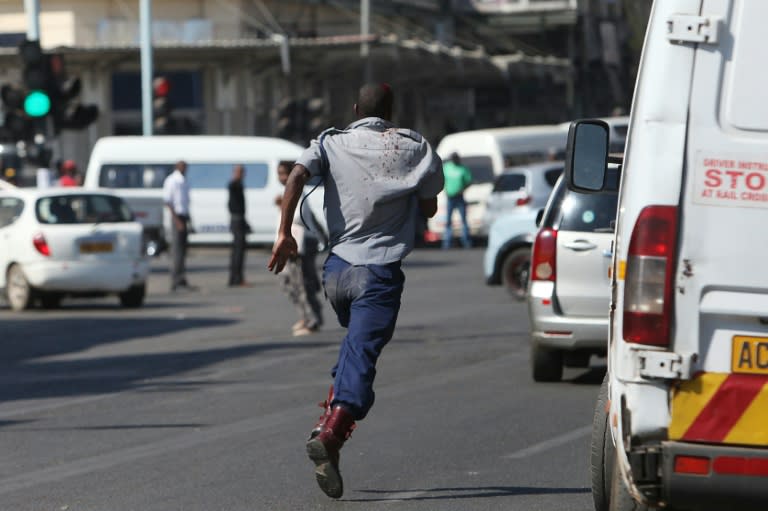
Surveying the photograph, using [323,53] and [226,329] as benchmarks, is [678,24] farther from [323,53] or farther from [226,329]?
[323,53]

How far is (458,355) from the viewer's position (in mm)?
14797

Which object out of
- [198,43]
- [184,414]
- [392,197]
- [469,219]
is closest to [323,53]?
[198,43]

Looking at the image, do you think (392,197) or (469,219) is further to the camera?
(469,219)

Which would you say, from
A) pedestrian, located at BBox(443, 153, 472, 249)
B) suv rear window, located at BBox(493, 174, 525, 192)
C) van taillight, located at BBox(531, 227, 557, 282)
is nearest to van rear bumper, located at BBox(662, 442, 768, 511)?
van taillight, located at BBox(531, 227, 557, 282)

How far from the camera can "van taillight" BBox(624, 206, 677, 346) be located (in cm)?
536

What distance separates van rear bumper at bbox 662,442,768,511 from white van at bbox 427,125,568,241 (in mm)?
29784

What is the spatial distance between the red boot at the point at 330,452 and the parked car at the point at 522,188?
2141cm

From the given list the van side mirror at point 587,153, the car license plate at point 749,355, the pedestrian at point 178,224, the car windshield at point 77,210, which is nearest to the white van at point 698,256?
the car license plate at point 749,355

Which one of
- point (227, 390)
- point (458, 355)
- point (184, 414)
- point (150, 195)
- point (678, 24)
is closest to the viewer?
point (678, 24)

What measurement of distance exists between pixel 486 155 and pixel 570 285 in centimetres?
2532

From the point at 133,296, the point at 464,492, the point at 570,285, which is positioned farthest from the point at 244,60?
the point at 464,492

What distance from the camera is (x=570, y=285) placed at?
1246 cm

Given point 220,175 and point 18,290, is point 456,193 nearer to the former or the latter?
point 220,175

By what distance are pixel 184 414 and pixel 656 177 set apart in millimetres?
6074
